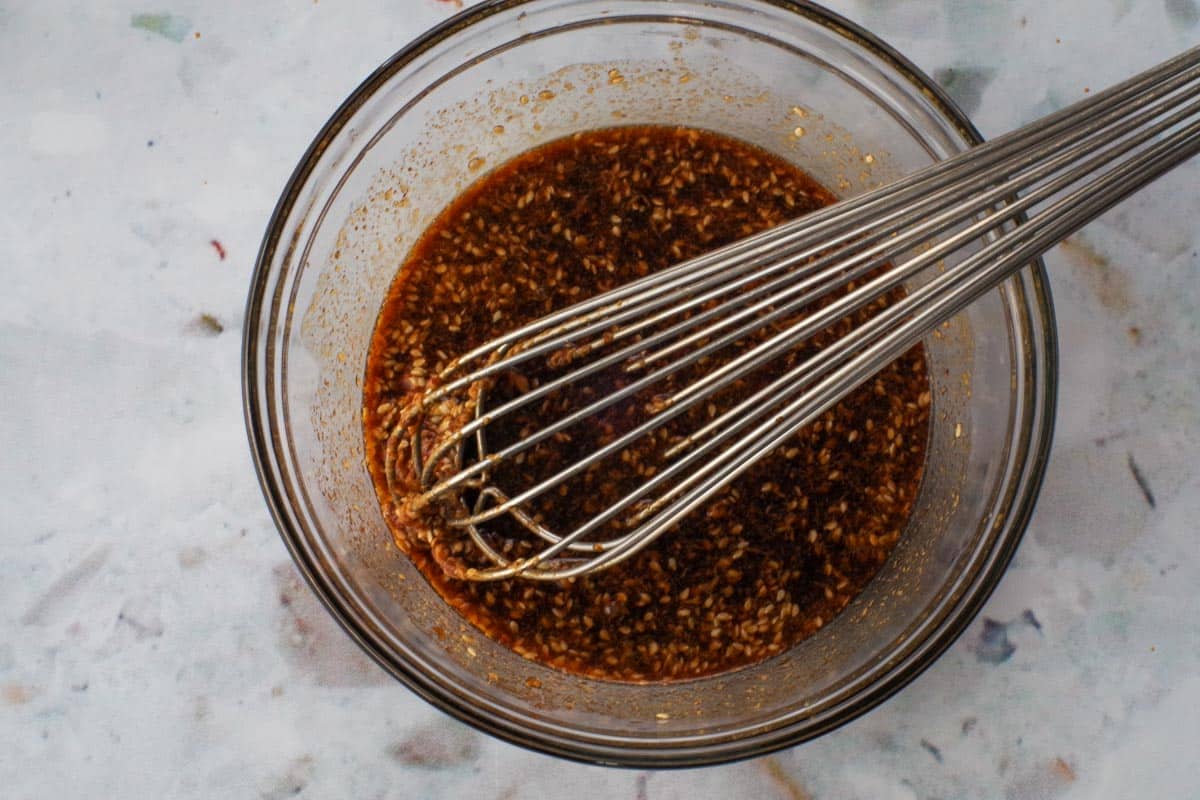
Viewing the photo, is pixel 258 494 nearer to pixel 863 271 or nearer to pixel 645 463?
pixel 645 463

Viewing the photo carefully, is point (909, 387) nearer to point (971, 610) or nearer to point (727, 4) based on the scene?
point (971, 610)

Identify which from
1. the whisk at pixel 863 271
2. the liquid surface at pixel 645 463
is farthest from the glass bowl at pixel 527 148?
the whisk at pixel 863 271

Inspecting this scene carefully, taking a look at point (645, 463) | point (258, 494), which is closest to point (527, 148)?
point (645, 463)

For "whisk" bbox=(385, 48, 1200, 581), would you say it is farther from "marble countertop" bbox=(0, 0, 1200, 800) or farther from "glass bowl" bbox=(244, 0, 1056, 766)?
"marble countertop" bbox=(0, 0, 1200, 800)

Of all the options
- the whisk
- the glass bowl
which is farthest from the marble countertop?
the whisk

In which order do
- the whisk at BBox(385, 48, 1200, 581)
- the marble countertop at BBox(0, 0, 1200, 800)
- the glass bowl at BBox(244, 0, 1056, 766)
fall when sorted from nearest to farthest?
the whisk at BBox(385, 48, 1200, 581) → the glass bowl at BBox(244, 0, 1056, 766) → the marble countertop at BBox(0, 0, 1200, 800)

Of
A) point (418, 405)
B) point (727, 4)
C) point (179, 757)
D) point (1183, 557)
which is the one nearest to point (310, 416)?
point (418, 405)
